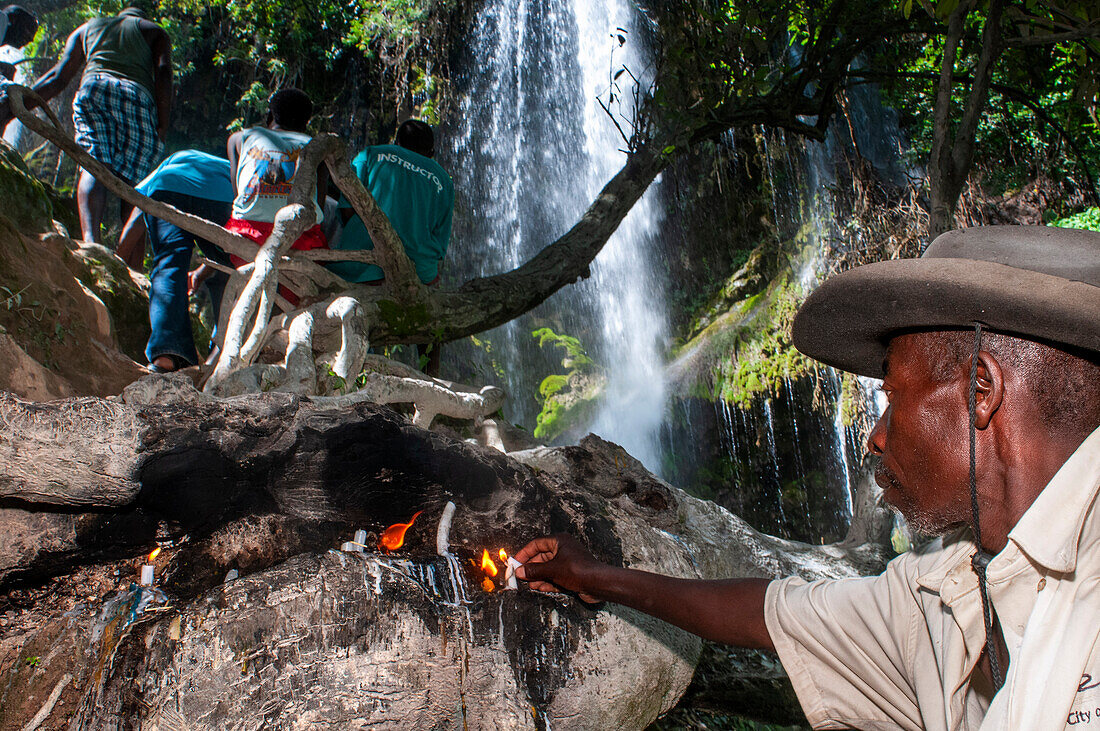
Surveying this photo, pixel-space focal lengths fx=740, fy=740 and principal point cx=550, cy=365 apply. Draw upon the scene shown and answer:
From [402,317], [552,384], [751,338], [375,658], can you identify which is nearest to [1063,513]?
[375,658]

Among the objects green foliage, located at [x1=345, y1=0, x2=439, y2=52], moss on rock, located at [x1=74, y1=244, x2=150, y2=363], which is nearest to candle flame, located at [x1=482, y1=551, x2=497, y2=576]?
moss on rock, located at [x1=74, y1=244, x2=150, y2=363]

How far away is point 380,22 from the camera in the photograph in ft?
34.4

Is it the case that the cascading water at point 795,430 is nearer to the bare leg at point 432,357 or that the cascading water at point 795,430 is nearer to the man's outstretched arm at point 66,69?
the bare leg at point 432,357

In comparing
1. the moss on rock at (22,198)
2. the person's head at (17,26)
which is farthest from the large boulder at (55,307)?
the person's head at (17,26)

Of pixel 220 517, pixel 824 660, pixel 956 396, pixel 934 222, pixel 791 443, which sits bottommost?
pixel 824 660

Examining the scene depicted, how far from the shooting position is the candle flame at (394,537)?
7.23 ft

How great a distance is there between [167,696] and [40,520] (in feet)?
1.89

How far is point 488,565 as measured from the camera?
2293 mm

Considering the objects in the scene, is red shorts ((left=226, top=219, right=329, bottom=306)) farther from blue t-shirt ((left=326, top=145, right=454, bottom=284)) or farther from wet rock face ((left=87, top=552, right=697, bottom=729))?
wet rock face ((left=87, top=552, right=697, bottom=729))

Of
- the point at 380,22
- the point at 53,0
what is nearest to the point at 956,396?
the point at 380,22

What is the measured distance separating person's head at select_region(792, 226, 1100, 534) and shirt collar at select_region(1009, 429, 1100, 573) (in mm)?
110

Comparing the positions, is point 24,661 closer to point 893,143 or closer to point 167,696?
point 167,696

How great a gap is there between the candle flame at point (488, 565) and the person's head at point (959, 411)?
46.2 inches

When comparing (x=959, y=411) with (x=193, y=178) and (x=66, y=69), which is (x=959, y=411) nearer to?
(x=193, y=178)
